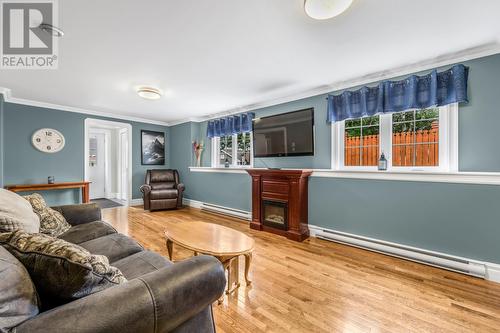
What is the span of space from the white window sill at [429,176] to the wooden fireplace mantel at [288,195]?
1.65 feet

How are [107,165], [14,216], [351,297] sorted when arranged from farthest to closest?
[107,165] → [351,297] → [14,216]

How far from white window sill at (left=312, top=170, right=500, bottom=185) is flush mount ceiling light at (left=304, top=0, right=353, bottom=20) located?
192cm

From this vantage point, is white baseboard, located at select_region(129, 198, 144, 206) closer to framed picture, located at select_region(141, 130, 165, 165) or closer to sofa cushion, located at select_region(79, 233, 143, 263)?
framed picture, located at select_region(141, 130, 165, 165)

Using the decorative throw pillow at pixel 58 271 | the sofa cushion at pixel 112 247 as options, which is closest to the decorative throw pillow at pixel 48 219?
the sofa cushion at pixel 112 247

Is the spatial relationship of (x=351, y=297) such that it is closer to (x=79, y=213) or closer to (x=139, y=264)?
(x=139, y=264)

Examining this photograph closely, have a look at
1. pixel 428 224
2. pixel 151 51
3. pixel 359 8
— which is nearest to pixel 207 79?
pixel 151 51

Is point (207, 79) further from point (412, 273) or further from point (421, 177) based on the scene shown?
point (412, 273)

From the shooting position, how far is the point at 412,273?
223cm

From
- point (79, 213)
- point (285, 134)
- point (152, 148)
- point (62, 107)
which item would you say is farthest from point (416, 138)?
point (62, 107)

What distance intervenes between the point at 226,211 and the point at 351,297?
3175mm

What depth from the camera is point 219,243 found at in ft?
6.02

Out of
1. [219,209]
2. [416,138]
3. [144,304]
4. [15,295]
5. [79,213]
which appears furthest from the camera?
[219,209]

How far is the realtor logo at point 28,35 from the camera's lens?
1.68 meters

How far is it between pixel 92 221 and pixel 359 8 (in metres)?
3.10
